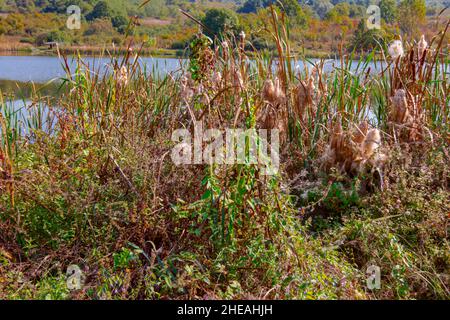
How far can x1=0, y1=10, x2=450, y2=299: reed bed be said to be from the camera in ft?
5.65

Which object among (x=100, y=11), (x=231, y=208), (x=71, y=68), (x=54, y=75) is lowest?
(x=54, y=75)

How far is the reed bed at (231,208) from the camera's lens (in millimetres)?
1723

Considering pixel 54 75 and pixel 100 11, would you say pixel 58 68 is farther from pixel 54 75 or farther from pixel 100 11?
pixel 54 75

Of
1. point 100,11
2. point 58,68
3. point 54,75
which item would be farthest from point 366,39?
point 58,68

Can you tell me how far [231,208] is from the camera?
1741 millimetres

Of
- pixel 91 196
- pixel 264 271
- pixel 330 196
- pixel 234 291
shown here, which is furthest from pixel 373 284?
pixel 91 196

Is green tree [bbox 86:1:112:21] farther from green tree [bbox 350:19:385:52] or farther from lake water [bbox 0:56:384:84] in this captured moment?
green tree [bbox 350:19:385:52]

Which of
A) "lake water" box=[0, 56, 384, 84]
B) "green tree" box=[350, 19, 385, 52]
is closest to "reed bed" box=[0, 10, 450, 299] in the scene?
"green tree" box=[350, 19, 385, 52]

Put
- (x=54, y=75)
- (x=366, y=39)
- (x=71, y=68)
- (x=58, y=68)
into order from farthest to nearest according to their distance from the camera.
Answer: (x=58, y=68) → (x=54, y=75) → (x=71, y=68) → (x=366, y=39)

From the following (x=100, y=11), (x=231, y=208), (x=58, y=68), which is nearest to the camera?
(x=231, y=208)

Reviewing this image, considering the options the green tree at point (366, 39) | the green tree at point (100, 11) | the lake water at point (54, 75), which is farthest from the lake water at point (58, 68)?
the green tree at point (366, 39)

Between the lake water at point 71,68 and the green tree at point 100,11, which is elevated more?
the green tree at point 100,11

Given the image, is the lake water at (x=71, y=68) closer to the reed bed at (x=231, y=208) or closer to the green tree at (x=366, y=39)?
the green tree at (x=366, y=39)
